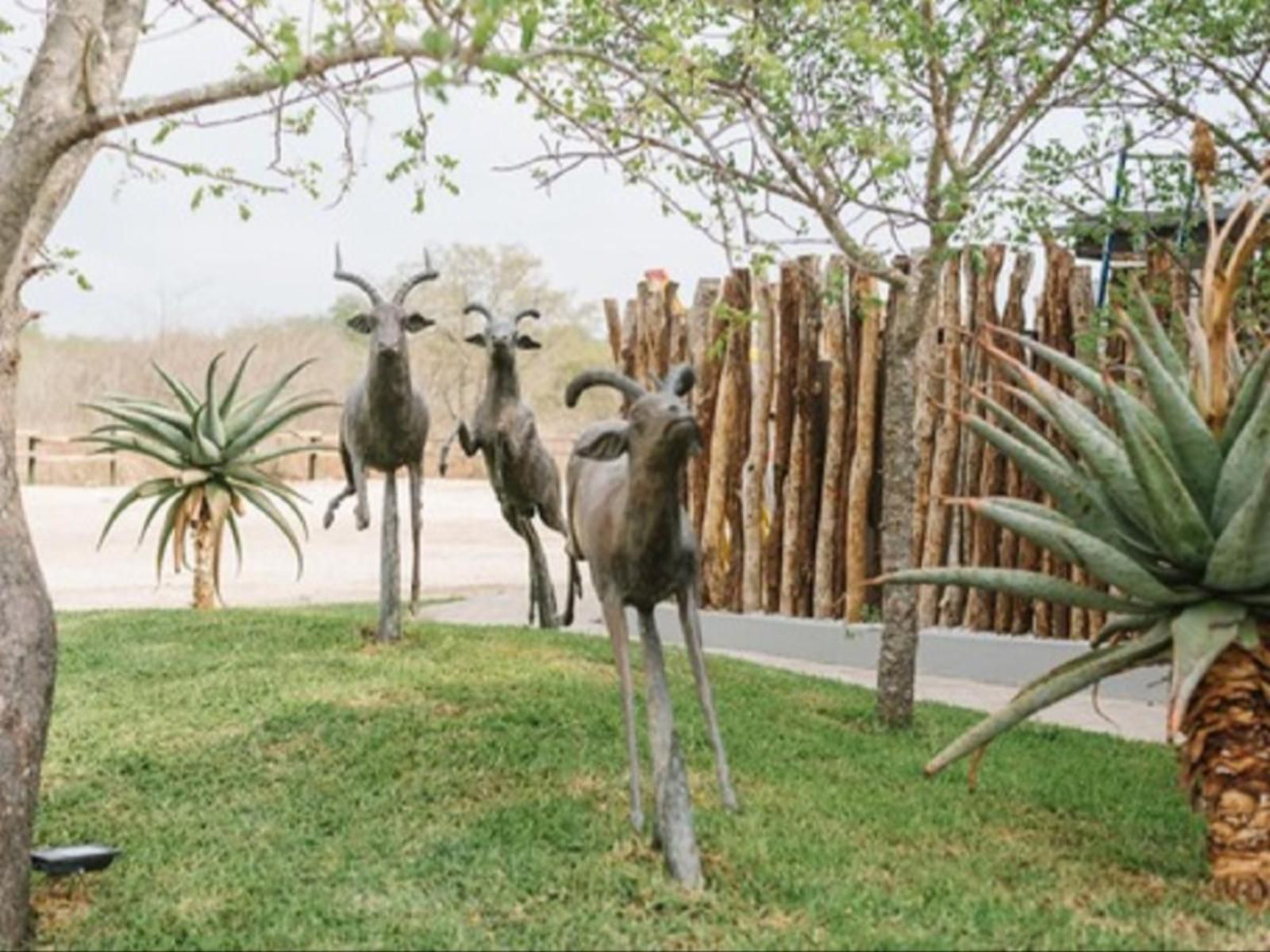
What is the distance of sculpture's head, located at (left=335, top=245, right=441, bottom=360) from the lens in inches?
293

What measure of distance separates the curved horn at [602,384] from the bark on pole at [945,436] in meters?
5.12

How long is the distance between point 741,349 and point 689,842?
6.59 meters

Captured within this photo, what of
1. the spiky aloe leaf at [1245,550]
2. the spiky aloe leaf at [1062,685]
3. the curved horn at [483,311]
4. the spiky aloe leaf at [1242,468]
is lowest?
the spiky aloe leaf at [1062,685]

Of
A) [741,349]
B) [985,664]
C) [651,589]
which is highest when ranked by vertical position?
[741,349]

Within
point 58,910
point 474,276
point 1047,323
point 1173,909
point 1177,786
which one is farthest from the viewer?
point 474,276

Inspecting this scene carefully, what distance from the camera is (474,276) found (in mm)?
39531

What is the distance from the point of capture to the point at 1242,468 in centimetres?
427

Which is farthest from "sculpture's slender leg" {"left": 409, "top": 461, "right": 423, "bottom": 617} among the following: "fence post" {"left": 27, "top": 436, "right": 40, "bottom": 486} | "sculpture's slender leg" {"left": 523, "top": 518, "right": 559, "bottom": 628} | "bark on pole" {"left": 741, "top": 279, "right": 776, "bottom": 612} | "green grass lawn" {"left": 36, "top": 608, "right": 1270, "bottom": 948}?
"fence post" {"left": 27, "top": 436, "right": 40, "bottom": 486}

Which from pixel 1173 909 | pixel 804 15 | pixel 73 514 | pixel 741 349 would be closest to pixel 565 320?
pixel 73 514

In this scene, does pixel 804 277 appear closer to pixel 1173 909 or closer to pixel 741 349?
pixel 741 349

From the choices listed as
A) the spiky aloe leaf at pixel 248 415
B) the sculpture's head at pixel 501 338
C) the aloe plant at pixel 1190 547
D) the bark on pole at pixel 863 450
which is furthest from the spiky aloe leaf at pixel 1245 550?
the spiky aloe leaf at pixel 248 415

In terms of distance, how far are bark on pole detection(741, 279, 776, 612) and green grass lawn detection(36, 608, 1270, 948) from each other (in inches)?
119

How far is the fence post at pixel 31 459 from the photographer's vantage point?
2742cm

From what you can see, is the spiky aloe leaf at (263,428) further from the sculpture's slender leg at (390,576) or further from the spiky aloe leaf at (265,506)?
the sculpture's slender leg at (390,576)
